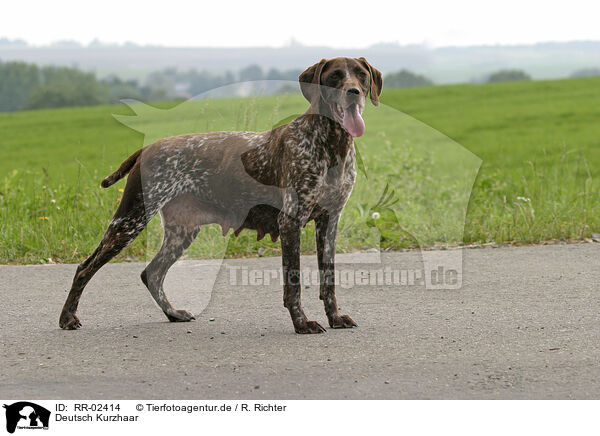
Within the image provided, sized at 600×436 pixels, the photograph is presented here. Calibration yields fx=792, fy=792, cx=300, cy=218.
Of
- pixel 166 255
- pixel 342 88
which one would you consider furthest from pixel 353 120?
pixel 166 255

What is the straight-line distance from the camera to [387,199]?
9.31m

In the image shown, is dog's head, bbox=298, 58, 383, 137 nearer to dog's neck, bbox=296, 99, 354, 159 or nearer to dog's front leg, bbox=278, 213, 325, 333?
dog's neck, bbox=296, 99, 354, 159

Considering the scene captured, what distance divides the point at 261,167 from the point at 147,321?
155 centimetres

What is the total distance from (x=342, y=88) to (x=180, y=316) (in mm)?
2204

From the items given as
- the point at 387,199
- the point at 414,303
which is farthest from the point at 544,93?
the point at 414,303

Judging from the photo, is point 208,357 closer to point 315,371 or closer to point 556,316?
point 315,371

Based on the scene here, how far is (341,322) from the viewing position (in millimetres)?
5781

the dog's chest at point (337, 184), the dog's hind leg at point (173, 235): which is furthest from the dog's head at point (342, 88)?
the dog's hind leg at point (173, 235)

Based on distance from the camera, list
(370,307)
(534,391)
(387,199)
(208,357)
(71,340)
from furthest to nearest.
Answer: (387,199)
(370,307)
(71,340)
(208,357)
(534,391)

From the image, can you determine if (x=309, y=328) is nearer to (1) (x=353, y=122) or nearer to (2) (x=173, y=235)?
(2) (x=173, y=235)

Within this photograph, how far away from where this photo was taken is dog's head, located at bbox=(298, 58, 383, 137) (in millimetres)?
5258

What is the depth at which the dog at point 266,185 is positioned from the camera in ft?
17.9
